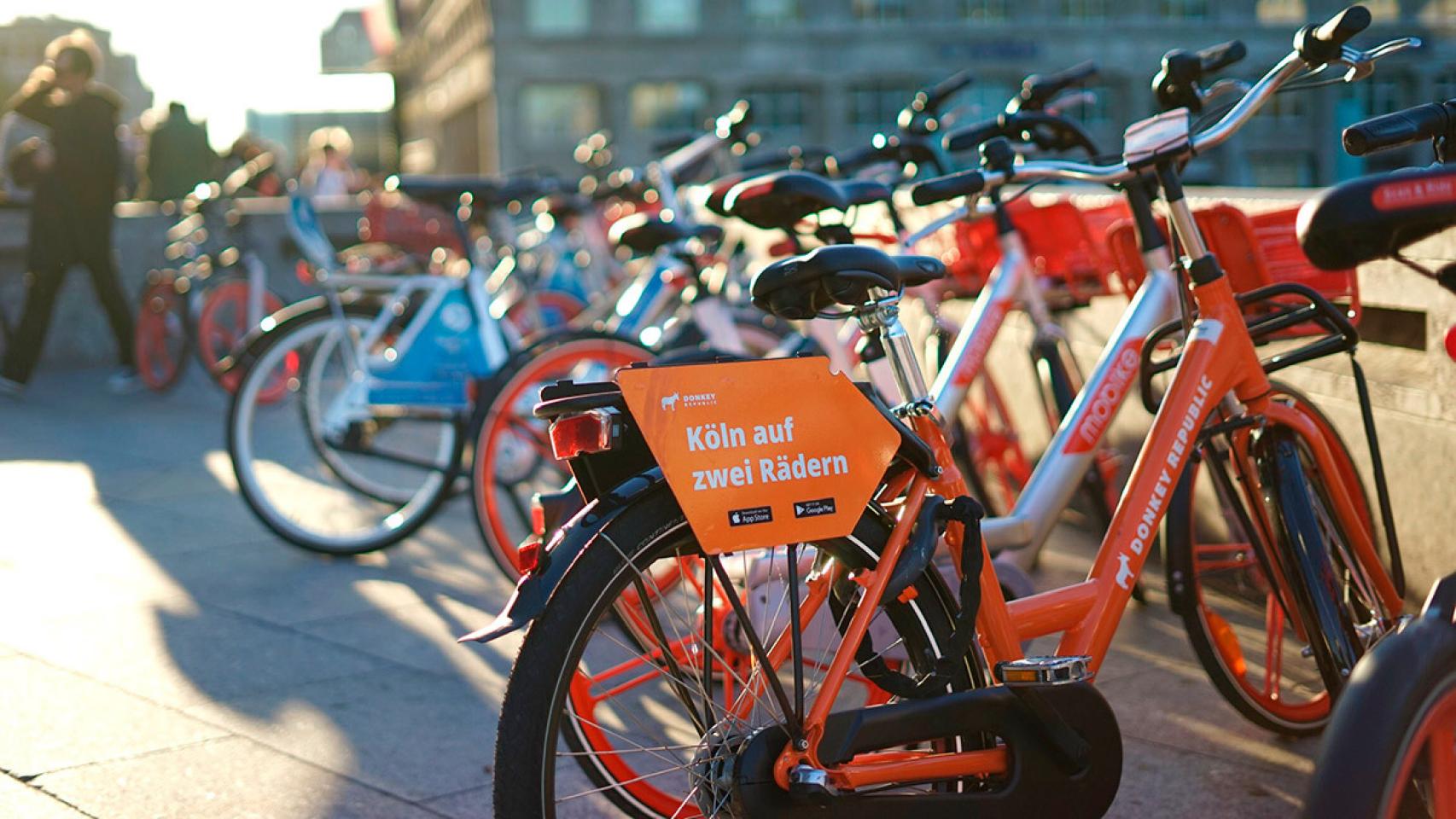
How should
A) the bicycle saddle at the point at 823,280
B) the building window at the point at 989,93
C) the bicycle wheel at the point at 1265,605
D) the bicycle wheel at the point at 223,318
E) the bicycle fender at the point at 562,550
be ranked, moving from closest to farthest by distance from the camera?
the bicycle fender at the point at 562,550 < the bicycle saddle at the point at 823,280 < the bicycle wheel at the point at 1265,605 < the bicycle wheel at the point at 223,318 < the building window at the point at 989,93

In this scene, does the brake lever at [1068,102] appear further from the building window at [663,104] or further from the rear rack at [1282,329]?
the building window at [663,104]

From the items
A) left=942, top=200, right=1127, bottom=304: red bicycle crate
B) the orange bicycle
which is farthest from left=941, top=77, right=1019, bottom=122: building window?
the orange bicycle

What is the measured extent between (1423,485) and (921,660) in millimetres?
2329

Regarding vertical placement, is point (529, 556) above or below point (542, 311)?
above

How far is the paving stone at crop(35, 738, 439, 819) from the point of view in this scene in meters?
3.29

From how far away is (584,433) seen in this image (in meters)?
2.37

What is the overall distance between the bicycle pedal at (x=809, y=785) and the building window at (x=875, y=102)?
2641 inches

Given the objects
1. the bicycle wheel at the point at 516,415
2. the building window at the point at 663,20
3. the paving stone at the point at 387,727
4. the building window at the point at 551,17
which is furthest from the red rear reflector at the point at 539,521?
the building window at the point at 551,17

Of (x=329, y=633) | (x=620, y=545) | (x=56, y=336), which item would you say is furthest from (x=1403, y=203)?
(x=56, y=336)

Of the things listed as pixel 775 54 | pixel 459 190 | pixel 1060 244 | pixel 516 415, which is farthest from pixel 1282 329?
pixel 775 54

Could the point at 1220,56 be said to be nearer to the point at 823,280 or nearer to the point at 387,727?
the point at 823,280

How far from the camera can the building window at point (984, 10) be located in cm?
6994

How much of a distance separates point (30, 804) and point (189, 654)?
1.18 meters

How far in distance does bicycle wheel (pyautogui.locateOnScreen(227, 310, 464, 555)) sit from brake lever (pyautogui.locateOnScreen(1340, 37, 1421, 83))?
3148mm
